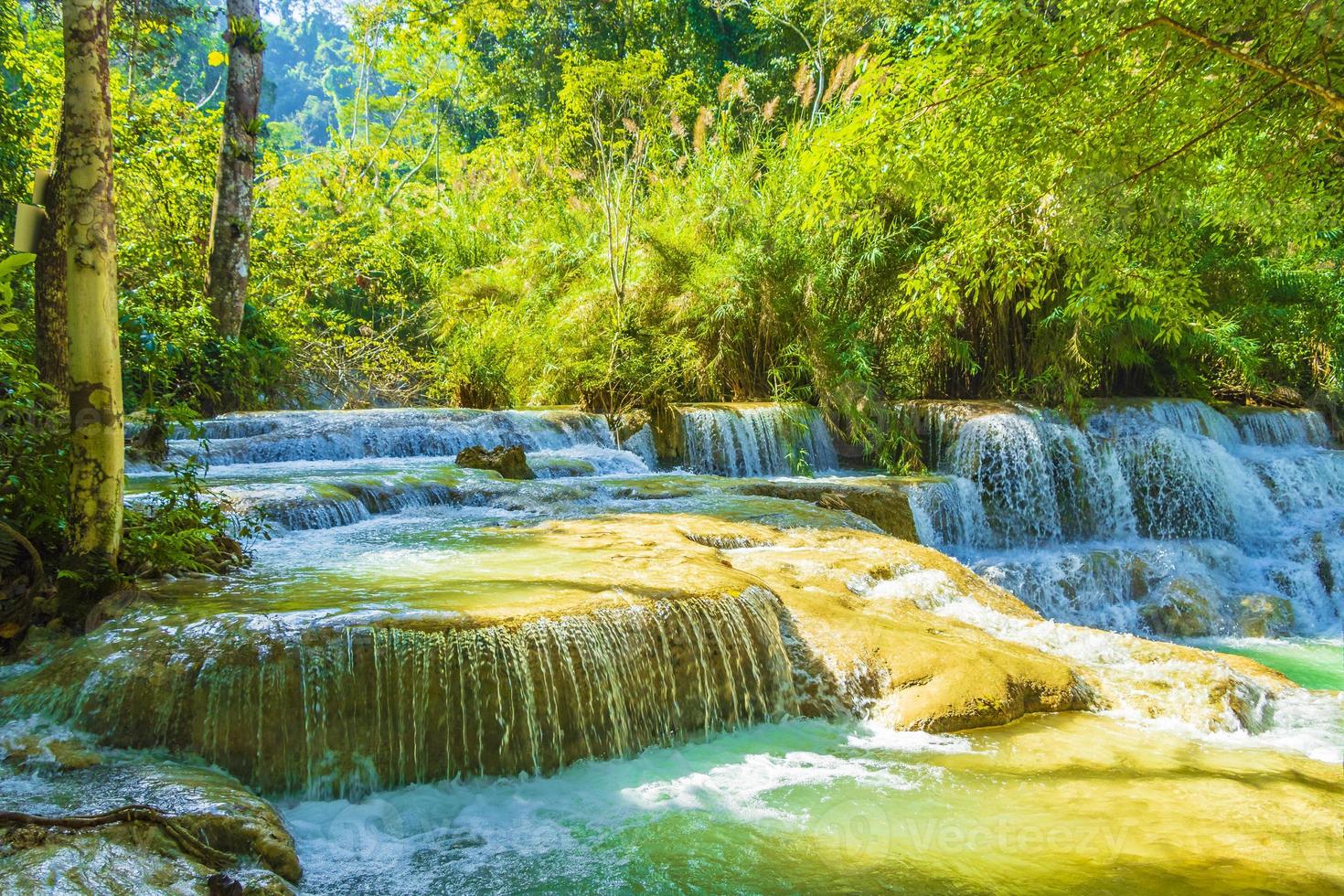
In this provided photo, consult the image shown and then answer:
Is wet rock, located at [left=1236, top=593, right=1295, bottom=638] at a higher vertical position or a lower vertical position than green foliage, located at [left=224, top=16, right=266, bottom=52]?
lower

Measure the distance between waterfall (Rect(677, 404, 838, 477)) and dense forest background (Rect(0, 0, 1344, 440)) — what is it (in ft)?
2.71

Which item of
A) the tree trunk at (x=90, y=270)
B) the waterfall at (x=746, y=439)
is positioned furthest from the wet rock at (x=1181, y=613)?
the tree trunk at (x=90, y=270)

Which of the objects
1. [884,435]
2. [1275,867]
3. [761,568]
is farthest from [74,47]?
[884,435]

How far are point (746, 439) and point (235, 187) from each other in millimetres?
6027

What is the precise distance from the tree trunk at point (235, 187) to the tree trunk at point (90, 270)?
14.7ft

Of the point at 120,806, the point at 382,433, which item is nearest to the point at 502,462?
the point at 382,433

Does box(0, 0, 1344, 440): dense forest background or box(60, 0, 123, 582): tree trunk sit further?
box(0, 0, 1344, 440): dense forest background

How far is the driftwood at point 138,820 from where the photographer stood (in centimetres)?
233

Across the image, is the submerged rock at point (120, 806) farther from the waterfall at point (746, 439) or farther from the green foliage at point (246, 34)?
the waterfall at point (746, 439)

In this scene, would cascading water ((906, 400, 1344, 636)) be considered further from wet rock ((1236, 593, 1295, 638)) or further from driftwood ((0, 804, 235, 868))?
driftwood ((0, 804, 235, 868))

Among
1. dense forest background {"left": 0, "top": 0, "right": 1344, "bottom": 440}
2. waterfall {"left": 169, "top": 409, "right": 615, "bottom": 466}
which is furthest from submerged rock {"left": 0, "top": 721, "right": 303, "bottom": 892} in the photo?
waterfall {"left": 169, "top": 409, "right": 615, "bottom": 466}

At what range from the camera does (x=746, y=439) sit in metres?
10.3

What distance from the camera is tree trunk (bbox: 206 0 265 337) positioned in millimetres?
7645

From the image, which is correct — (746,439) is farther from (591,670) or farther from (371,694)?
(371,694)
